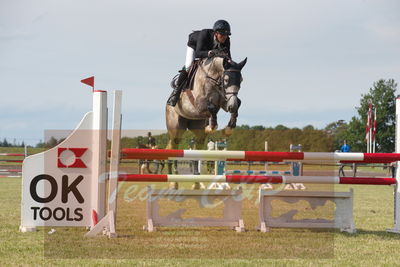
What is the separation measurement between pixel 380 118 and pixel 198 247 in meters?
44.7

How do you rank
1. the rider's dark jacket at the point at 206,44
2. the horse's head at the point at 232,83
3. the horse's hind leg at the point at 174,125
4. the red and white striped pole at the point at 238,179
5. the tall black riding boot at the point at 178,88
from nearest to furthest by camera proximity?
the red and white striped pole at the point at 238,179, the horse's head at the point at 232,83, the rider's dark jacket at the point at 206,44, the tall black riding boot at the point at 178,88, the horse's hind leg at the point at 174,125

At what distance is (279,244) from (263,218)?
2.67 ft

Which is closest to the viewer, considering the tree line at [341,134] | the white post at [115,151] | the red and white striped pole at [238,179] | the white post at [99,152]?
the white post at [115,151]

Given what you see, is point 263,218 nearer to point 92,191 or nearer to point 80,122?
point 92,191

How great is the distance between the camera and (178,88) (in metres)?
→ 6.82

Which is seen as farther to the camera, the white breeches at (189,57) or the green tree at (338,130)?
the green tree at (338,130)

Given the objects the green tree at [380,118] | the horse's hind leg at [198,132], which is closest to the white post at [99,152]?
the horse's hind leg at [198,132]

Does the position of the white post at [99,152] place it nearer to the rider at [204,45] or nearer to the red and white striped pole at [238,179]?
the red and white striped pole at [238,179]

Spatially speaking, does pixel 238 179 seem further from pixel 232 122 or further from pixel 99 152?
pixel 99 152

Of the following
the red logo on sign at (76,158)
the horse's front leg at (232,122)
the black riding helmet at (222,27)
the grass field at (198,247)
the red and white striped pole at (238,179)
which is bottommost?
the grass field at (198,247)

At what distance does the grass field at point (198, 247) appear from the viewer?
12.2ft

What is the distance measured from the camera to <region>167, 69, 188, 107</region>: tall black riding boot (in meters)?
6.79

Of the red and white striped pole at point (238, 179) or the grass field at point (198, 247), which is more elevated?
the red and white striped pole at point (238, 179)

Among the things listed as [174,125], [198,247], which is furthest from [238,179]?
[174,125]
